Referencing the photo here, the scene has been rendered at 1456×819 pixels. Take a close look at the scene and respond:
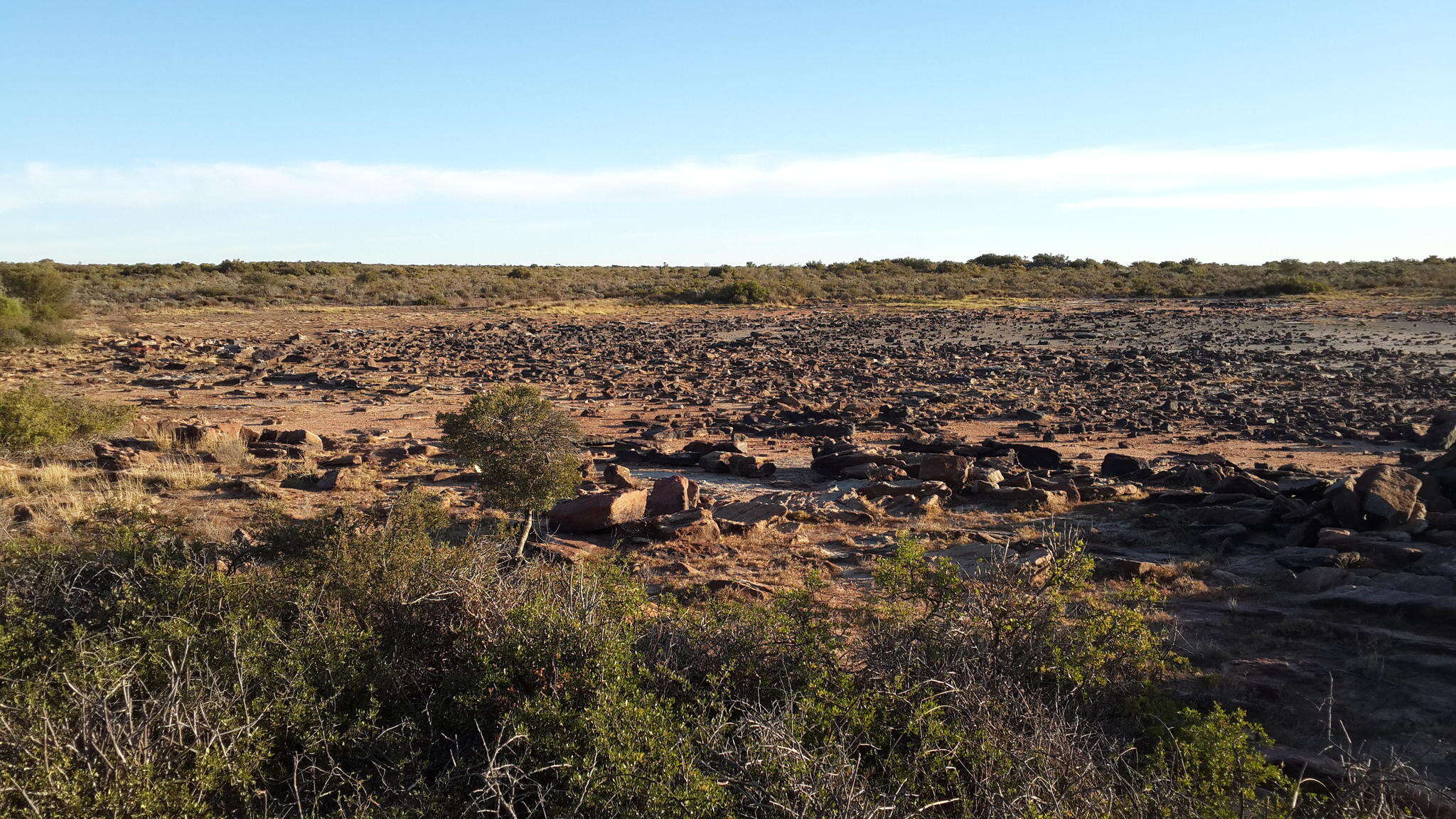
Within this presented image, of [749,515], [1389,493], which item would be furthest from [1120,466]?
[749,515]

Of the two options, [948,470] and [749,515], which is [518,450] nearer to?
[749,515]

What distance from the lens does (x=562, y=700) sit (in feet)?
15.2

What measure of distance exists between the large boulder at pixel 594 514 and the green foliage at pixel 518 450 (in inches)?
35.5

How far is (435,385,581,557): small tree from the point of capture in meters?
8.48

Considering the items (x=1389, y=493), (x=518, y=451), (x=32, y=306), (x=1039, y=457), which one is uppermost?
(x=32, y=306)

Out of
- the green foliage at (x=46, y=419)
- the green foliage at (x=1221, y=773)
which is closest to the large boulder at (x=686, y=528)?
the green foliage at (x=1221, y=773)

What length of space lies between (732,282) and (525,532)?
1684 inches

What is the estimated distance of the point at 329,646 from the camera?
16.6 feet

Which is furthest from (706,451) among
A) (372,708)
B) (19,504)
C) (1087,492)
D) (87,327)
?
(87,327)

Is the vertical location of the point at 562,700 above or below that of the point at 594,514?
above

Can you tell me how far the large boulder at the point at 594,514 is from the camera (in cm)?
959

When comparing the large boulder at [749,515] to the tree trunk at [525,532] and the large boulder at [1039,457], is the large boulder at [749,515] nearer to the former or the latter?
the tree trunk at [525,532]

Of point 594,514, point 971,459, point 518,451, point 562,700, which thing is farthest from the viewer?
point 971,459

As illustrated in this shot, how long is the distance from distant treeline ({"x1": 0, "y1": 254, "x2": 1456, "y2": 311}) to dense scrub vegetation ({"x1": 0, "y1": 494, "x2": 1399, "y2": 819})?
113ft
